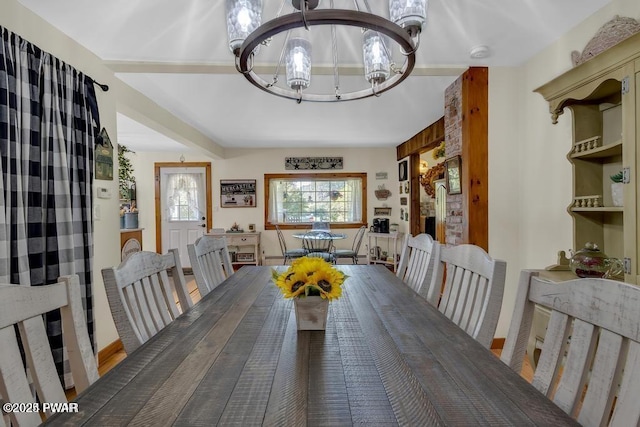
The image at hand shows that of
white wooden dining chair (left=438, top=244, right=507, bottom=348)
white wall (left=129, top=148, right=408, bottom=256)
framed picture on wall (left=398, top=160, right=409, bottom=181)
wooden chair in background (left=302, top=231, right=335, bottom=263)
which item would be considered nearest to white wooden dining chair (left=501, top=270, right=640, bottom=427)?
white wooden dining chair (left=438, top=244, right=507, bottom=348)

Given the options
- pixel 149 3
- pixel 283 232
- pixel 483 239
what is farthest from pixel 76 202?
pixel 283 232

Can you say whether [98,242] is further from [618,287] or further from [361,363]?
[618,287]

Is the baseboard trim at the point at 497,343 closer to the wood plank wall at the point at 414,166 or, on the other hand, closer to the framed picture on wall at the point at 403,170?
the wood plank wall at the point at 414,166

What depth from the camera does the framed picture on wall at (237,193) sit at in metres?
6.12

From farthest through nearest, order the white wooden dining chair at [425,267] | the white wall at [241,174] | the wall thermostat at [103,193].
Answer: the white wall at [241,174] < the wall thermostat at [103,193] < the white wooden dining chair at [425,267]

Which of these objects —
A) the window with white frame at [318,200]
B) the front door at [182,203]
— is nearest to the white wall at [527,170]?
the window with white frame at [318,200]

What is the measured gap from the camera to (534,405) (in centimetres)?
67

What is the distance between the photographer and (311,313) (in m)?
1.06

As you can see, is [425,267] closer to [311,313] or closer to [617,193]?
[311,313]

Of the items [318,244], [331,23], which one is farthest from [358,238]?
[331,23]

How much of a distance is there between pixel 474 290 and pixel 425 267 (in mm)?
464

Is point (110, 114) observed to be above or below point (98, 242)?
above

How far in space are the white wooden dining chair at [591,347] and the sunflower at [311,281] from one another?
21.5 inches

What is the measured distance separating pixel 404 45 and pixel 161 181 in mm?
6082
